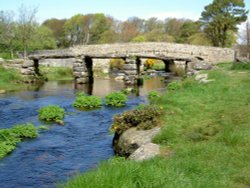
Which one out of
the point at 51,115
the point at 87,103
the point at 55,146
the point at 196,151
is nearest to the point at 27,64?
the point at 87,103

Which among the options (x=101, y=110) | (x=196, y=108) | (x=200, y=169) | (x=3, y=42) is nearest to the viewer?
(x=200, y=169)

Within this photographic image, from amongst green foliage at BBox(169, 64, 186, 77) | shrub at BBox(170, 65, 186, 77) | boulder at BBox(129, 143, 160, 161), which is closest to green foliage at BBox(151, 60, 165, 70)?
green foliage at BBox(169, 64, 186, 77)

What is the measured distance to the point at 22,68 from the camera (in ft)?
165

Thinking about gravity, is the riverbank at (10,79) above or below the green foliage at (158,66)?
above

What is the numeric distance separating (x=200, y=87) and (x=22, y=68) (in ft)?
101

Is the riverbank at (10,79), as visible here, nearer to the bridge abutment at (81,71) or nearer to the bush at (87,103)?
the bridge abutment at (81,71)

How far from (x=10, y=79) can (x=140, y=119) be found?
32.6 m

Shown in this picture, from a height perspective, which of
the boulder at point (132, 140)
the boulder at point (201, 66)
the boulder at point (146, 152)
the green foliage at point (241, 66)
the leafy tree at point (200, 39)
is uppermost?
the leafy tree at point (200, 39)

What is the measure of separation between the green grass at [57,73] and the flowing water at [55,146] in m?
22.0

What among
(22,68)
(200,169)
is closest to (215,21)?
(22,68)

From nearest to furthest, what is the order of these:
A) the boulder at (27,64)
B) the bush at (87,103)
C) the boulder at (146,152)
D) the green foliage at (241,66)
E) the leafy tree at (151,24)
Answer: the boulder at (146,152) → the bush at (87,103) → the green foliage at (241,66) → the boulder at (27,64) → the leafy tree at (151,24)

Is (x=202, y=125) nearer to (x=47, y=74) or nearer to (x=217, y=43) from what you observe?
(x=47, y=74)

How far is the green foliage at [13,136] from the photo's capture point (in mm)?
17531

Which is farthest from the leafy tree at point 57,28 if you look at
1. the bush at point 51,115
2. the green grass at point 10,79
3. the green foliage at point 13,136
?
the green foliage at point 13,136
